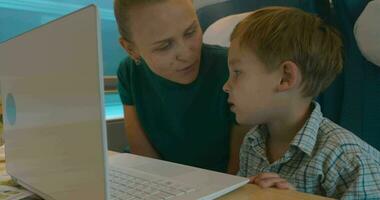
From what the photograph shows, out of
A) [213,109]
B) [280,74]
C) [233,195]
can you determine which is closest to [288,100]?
[280,74]

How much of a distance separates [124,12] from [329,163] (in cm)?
61

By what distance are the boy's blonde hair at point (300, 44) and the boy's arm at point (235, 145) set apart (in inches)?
9.0

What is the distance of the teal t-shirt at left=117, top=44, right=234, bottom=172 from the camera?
105 centimetres

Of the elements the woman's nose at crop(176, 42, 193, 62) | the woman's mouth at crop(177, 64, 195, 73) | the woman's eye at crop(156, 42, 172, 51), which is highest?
the woman's eye at crop(156, 42, 172, 51)

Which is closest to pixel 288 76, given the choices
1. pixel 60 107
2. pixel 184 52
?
pixel 184 52

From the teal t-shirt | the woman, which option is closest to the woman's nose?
the woman

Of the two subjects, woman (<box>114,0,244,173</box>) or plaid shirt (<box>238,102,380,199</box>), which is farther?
woman (<box>114,0,244,173</box>)

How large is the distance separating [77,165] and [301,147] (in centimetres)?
50

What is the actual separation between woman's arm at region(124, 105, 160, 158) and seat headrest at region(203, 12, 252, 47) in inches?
13.4

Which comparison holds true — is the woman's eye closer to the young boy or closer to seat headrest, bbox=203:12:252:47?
the young boy

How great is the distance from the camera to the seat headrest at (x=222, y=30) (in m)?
1.16

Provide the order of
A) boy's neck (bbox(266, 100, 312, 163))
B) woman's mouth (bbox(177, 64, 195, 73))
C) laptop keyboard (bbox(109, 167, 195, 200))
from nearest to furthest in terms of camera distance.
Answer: laptop keyboard (bbox(109, 167, 195, 200)) < boy's neck (bbox(266, 100, 312, 163)) < woman's mouth (bbox(177, 64, 195, 73))

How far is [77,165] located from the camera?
Result: 1.39 feet

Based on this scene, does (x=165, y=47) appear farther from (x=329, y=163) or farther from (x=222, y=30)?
(x=329, y=163)
